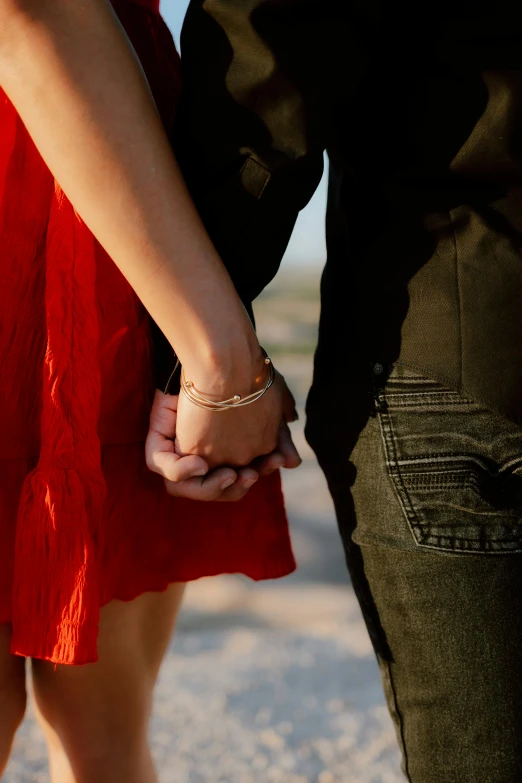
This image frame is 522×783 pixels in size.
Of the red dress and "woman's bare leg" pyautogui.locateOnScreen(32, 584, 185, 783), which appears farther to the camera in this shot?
"woman's bare leg" pyautogui.locateOnScreen(32, 584, 185, 783)

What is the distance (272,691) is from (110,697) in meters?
1.08

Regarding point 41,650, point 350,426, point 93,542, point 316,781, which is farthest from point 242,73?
point 316,781

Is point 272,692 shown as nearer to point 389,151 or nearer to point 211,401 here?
point 211,401

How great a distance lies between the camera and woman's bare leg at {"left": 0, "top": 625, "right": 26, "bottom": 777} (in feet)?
3.43

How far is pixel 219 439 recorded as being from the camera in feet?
3.12

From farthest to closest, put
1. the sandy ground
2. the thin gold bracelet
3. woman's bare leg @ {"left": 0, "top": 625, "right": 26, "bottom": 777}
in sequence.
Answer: the sandy ground → woman's bare leg @ {"left": 0, "top": 625, "right": 26, "bottom": 777} → the thin gold bracelet

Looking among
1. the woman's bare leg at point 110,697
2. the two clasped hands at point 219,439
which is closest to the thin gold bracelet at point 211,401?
the two clasped hands at point 219,439

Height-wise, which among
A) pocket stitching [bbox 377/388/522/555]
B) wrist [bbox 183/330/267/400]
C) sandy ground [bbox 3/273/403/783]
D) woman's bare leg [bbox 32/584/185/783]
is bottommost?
sandy ground [bbox 3/273/403/783]

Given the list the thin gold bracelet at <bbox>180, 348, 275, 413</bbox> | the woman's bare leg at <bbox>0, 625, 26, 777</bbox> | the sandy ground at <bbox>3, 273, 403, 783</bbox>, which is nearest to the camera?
the thin gold bracelet at <bbox>180, 348, 275, 413</bbox>

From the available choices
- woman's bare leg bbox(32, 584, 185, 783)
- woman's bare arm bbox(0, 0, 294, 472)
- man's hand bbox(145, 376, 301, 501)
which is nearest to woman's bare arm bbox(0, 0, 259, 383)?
woman's bare arm bbox(0, 0, 294, 472)

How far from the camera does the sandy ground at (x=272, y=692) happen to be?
1.89 m

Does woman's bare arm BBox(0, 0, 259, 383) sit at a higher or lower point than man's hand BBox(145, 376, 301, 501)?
higher

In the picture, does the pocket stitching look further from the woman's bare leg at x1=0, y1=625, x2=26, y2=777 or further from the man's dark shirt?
the woman's bare leg at x1=0, y1=625, x2=26, y2=777

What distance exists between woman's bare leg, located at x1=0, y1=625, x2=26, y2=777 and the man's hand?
0.90 ft
